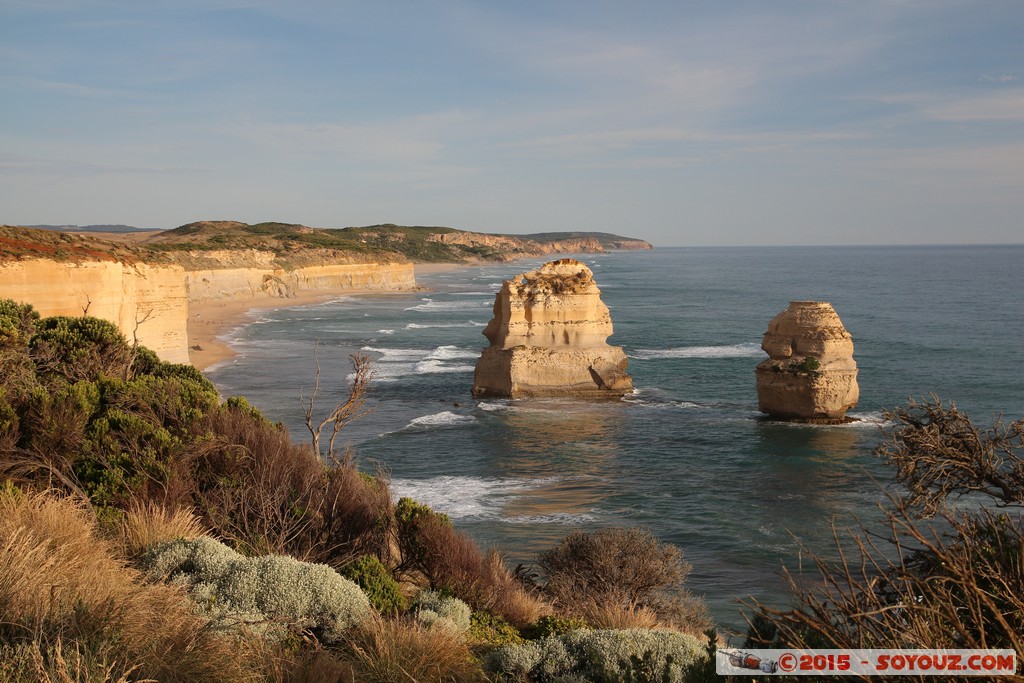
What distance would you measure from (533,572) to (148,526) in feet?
24.8

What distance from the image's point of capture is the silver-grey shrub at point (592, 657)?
261 inches

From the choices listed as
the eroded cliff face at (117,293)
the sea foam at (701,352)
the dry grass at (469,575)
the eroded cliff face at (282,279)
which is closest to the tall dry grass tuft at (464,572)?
the dry grass at (469,575)

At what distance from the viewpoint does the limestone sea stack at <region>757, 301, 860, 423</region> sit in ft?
94.6

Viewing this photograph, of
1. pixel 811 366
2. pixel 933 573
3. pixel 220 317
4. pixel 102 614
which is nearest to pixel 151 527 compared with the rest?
pixel 102 614

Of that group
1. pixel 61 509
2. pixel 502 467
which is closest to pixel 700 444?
pixel 502 467

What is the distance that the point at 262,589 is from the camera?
8055mm

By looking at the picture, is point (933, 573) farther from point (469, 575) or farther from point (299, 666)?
point (469, 575)

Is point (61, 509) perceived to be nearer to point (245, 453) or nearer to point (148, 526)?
point (148, 526)

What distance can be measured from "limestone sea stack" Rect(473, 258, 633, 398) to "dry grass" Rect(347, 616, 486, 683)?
2712 centimetres

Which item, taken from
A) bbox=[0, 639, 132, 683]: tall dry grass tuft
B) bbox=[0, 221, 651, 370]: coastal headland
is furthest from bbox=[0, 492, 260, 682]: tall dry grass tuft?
bbox=[0, 221, 651, 370]: coastal headland

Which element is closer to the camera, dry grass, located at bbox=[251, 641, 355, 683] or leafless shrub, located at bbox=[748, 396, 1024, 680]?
leafless shrub, located at bbox=[748, 396, 1024, 680]

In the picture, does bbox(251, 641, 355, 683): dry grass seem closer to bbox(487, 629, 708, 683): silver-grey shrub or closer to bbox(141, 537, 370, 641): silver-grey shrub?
bbox(141, 537, 370, 641): silver-grey shrub

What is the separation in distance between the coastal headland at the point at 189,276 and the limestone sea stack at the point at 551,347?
12485mm

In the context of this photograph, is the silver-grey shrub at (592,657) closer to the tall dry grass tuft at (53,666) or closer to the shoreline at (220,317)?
the tall dry grass tuft at (53,666)
